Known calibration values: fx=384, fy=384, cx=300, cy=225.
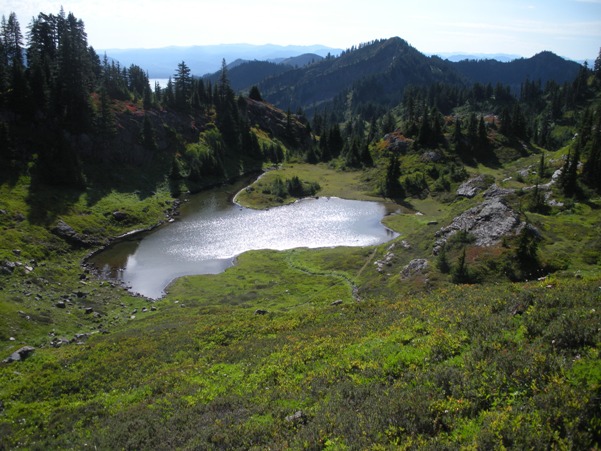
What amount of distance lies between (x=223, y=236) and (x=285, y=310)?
41.5 m

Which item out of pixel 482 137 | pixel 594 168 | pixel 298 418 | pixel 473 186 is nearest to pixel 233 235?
pixel 473 186

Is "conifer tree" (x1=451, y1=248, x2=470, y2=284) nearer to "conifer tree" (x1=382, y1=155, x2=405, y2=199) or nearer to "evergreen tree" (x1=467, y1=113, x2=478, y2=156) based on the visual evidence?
"conifer tree" (x1=382, y1=155, x2=405, y2=199)

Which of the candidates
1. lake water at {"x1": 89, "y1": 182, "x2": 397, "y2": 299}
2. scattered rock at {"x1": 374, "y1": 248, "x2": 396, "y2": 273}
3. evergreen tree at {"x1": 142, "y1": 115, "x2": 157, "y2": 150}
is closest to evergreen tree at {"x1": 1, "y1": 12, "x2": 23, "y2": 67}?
evergreen tree at {"x1": 142, "y1": 115, "x2": 157, "y2": 150}

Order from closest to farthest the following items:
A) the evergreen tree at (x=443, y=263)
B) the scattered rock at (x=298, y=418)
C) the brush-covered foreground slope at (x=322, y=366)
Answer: the brush-covered foreground slope at (x=322, y=366), the scattered rock at (x=298, y=418), the evergreen tree at (x=443, y=263)

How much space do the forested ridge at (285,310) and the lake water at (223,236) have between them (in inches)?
160

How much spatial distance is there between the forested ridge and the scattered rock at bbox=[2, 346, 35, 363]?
150 millimetres

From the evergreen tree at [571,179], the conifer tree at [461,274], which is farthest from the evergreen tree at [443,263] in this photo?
the evergreen tree at [571,179]

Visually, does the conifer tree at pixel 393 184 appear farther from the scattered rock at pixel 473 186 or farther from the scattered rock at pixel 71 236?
the scattered rock at pixel 71 236

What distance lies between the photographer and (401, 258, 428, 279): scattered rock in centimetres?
5019

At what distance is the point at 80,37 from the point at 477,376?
558 ft

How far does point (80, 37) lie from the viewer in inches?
5531

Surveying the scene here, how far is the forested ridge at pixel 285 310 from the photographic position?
573 inches

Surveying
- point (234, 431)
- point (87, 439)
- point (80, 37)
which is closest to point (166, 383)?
point (87, 439)

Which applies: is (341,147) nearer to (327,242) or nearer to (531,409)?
(327,242)
